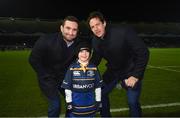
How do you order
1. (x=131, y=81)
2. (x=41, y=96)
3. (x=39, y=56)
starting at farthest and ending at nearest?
1. (x=41, y=96)
2. (x=131, y=81)
3. (x=39, y=56)

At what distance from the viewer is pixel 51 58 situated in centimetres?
536

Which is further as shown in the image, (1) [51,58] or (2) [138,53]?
(2) [138,53]

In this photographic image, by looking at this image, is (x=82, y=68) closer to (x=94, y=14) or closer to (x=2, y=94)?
(x=94, y=14)

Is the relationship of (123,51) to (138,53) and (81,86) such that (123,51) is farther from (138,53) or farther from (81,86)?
(81,86)

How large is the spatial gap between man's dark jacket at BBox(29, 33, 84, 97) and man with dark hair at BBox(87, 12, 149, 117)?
463 millimetres

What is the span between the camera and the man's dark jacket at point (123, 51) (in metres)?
5.47

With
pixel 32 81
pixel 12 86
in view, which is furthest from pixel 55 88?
pixel 32 81

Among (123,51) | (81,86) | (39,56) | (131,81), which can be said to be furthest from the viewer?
(123,51)

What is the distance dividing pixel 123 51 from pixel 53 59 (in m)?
1.12

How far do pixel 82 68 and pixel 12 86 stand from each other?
657 centimetres

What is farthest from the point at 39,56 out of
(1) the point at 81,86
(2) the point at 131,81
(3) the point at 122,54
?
(2) the point at 131,81

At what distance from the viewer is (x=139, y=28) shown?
1972 inches

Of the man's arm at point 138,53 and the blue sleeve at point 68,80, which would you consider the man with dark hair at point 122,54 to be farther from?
the blue sleeve at point 68,80

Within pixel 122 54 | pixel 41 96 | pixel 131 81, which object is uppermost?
pixel 122 54
